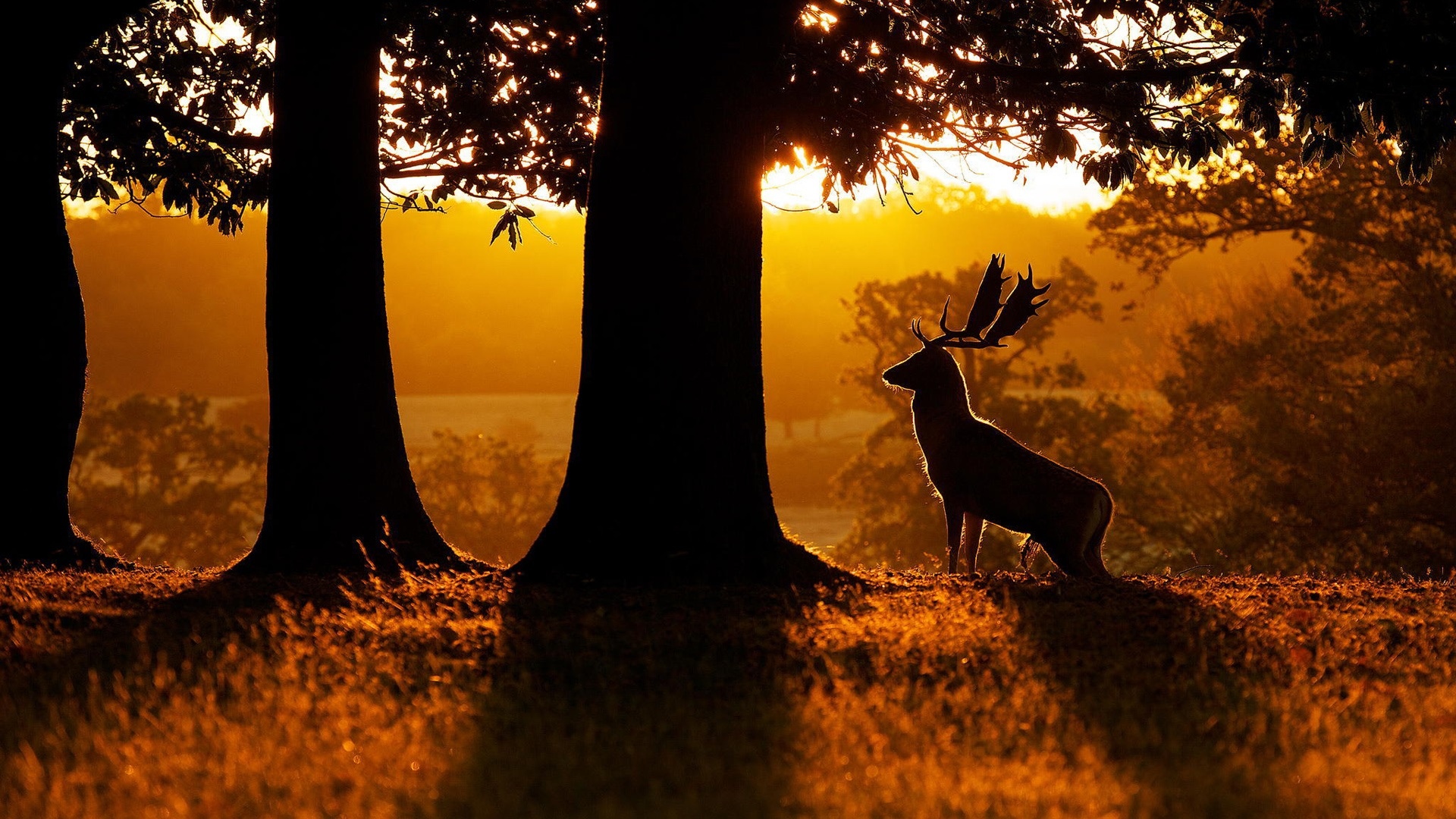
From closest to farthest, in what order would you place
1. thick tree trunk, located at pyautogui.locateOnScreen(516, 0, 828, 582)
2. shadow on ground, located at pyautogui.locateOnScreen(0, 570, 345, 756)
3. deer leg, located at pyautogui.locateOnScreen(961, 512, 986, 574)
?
shadow on ground, located at pyautogui.locateOnScreen(0, 570, 345, 756)
thick tree trunk, located at pyautogui.locateOnScreen(516, 0, 828, 582)
deer leg, located at pyautogui.locateOnScreen(961, 512, 986, 574)

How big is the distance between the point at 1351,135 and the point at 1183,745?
762 centimetres

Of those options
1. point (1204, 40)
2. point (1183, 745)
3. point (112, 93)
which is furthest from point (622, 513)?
point (112, 93)

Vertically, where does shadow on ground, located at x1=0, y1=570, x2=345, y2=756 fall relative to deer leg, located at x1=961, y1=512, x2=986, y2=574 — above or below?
below

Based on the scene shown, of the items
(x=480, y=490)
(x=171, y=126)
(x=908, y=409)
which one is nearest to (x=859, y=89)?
(x=171, y=126)

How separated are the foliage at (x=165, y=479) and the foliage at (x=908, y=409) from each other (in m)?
24.4

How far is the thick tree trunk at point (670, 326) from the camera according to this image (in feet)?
30.4

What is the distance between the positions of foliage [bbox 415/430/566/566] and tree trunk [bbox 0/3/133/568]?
193ft

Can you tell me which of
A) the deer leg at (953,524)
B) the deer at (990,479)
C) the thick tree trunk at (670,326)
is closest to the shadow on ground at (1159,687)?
the deer at (990,479)

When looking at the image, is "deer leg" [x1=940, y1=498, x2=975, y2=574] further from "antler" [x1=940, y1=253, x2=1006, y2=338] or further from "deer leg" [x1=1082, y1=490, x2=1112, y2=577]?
"antler" [x1=940, y1=253, x2=1006, y2=338]

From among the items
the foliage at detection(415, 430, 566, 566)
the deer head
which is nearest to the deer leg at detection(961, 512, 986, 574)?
the deer head

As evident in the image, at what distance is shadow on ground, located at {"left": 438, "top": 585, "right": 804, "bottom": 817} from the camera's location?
483 centimetres

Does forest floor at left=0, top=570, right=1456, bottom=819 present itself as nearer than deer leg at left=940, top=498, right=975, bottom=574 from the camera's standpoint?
Yes

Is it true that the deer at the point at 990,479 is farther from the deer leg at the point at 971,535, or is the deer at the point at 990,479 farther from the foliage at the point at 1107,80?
the foliage at the point at 1107,80

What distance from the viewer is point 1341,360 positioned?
109 ft
